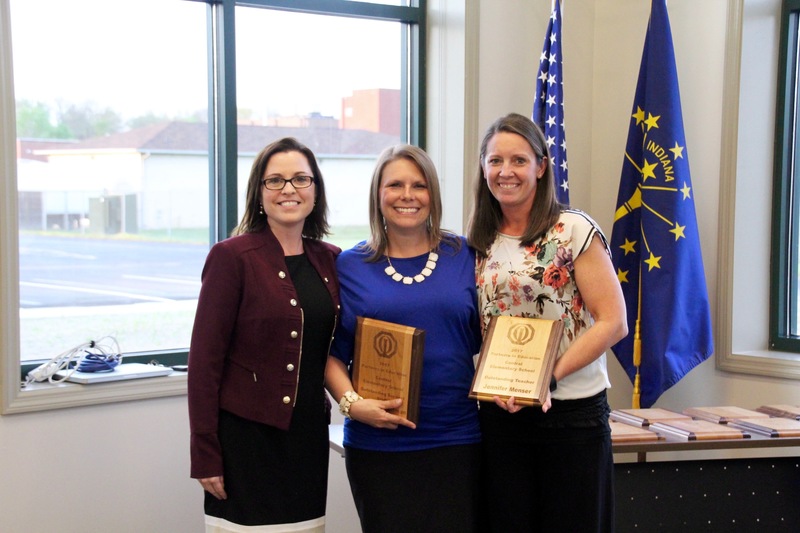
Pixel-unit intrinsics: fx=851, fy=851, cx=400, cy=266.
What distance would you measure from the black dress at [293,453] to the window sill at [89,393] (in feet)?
3.39

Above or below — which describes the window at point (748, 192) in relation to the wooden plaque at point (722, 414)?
above

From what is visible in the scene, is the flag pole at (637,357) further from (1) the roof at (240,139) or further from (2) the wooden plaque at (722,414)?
(1) the roof at (240,139)

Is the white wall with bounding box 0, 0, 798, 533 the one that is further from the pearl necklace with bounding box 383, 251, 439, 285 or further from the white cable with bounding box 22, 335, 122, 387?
the pearl necklace with bounding box 383, 251, 439, 285

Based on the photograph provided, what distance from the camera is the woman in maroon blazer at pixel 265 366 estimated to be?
1.95 meters

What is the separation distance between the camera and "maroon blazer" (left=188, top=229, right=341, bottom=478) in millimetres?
1946

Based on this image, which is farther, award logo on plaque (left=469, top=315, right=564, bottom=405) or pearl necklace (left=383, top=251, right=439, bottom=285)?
pearl necklace (left=383, top=251, right=439, bottom=285)

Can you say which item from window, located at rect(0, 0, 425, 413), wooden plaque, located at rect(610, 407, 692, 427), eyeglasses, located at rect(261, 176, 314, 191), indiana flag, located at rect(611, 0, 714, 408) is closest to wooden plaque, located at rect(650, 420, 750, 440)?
wooden plaque, located at rect(610, 407, 692, 427)

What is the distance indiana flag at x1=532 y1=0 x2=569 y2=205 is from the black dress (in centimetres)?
162

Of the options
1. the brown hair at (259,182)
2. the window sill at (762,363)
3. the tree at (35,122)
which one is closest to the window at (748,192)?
the window sill at (762,363)

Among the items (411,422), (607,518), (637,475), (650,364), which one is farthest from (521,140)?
(650,364)

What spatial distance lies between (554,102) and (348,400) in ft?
6.13

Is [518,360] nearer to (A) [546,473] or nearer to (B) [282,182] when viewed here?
(A) [546,473]

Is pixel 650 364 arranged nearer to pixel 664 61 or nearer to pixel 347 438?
pixel 664 61

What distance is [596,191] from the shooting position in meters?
3.93
